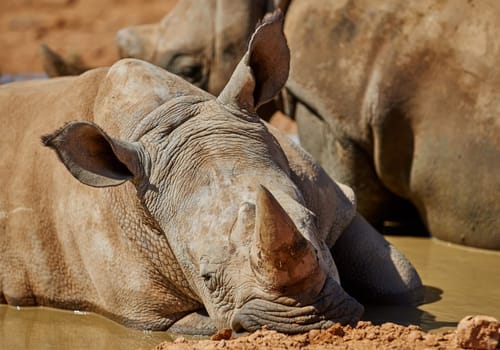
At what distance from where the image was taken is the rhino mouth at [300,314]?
196 inches

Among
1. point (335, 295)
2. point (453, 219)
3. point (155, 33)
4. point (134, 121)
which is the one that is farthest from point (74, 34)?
point (335, 295)

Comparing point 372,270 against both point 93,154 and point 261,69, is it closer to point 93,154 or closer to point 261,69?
point 261,69

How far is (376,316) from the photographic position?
623 cm

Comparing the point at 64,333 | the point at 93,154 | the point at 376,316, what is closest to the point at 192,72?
the point at 376,316

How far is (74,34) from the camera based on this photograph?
19.1 m

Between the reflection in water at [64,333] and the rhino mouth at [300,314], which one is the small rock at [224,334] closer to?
the rhino mouth at [300,314]

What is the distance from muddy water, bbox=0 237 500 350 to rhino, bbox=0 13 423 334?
100 millimetres

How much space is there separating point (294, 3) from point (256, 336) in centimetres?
427

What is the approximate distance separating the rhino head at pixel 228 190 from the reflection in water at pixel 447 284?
0.95m

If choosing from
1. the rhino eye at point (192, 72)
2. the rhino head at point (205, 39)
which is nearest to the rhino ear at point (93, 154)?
the rhino head at point (205, 39)

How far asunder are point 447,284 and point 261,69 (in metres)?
1.70

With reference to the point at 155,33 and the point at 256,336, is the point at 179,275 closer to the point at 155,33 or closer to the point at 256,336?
the point at 256,336

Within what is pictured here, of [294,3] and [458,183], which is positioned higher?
[294,3]

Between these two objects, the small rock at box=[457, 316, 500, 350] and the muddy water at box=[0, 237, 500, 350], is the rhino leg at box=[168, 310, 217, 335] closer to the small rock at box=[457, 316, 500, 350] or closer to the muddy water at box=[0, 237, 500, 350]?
the muddy water at box=[0, 237, 500, 350]
